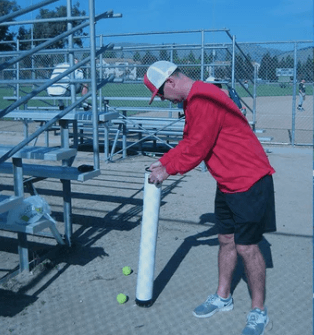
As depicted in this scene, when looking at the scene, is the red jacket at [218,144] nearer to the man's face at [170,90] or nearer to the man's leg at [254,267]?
the man's face at [170,90]

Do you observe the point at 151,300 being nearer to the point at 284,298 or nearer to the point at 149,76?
the point at 284,298

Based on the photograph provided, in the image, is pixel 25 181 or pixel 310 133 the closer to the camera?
pixel 25 181

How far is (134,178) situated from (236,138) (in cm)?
516

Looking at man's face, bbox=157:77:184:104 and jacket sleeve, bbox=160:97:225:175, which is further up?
man's face, bbox=157:77:184:104

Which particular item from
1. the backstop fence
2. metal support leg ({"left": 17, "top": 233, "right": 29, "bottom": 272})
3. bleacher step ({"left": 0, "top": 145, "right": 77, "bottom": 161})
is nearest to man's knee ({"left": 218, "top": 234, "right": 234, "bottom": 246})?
bleacher step ({"left": 0, "top": 145, "right": 77, "bottom": 161})

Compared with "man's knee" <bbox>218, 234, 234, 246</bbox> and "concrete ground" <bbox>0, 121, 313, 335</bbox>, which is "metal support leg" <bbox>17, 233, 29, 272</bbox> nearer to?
"concrete ground" <bbox>0, 121, 313, 335</bbox>

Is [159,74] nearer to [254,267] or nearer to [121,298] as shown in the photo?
[254,267]

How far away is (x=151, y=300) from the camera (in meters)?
3.74

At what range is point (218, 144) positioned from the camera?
327cm

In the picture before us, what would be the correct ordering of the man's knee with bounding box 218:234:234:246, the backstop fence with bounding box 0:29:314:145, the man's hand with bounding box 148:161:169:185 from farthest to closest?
1. the backstop fence with bounding box 0:29:314:145
2. the man's knee with bounding box 218:234:234:246
3. the man's hand with bounding box 148:161:169:185

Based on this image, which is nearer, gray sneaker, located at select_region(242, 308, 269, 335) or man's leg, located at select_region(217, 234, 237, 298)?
gray sneaker, located at select_region(242, 308, 269, 335)

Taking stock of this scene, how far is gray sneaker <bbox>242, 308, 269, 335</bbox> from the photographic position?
3.29m

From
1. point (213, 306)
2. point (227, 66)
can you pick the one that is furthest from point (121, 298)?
point (227, 66)

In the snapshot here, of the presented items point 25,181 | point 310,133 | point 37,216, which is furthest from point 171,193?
point 310,133
